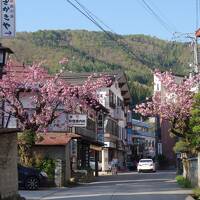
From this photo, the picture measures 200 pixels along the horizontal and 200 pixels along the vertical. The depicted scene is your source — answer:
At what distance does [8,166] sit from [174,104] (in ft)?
Result: 55.3

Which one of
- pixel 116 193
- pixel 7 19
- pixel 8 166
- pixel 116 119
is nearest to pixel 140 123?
pixel 116 119

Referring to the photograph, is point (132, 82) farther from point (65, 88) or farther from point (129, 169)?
point (65, 88)

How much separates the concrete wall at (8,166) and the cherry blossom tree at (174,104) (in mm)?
14709

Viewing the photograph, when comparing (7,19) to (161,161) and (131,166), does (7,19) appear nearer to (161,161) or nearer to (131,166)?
(131,166)

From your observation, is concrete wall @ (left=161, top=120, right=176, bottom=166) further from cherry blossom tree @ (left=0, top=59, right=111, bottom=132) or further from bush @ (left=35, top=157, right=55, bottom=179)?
bush @ (left=35, top=157, right=55, bottom=179)

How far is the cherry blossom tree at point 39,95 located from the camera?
35312mm

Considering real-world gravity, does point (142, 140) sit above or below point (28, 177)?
above

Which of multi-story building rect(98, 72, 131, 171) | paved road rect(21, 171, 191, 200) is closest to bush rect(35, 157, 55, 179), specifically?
paved road rect(21, 171, 191, 200)

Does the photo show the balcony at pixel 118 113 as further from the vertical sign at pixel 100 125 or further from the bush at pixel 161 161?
the bush at pixel 161 161

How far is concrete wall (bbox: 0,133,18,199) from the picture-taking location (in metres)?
19.3

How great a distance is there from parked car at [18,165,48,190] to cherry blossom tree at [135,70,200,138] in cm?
868

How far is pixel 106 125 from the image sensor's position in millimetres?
72500

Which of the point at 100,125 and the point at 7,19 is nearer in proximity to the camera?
the point at 7,19

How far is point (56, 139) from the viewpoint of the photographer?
129ft
